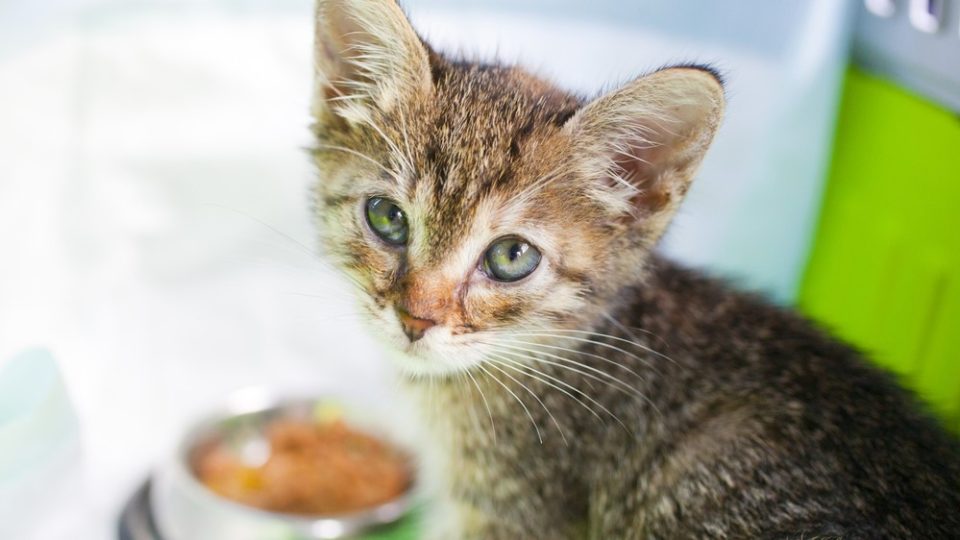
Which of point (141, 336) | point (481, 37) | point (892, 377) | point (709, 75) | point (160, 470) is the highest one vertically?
point (481, 37)

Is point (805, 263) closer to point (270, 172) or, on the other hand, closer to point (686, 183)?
point (686, 183)

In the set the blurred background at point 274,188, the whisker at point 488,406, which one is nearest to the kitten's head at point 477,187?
the whisker at point 488,406

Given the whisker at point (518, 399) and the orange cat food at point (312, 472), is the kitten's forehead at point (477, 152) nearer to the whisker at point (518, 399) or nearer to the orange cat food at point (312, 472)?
the whisker at point (518, 399)

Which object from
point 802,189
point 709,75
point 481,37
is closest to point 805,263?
point 802,189

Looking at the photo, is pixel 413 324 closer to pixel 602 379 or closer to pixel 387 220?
pixel 387 220

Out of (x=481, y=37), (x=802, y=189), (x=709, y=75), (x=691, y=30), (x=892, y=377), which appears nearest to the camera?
(x=709, y=75)

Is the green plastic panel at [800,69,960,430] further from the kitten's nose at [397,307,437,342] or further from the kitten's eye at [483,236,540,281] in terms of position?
the kitten's nose at [397,307,437,342]

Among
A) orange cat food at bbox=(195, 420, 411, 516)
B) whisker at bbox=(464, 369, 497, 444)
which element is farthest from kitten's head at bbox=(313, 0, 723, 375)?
orange cat food at bbox=(195, 420, 411, 516)
